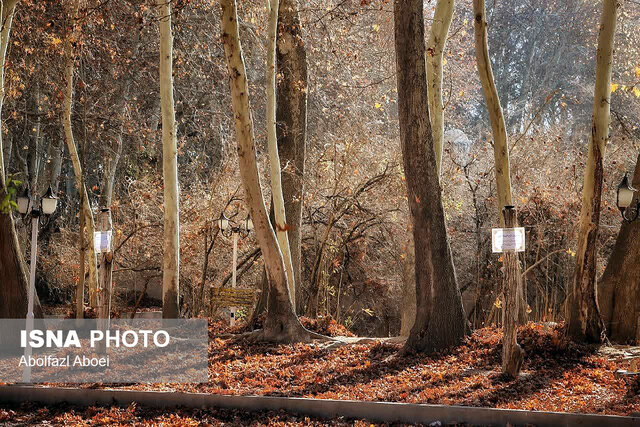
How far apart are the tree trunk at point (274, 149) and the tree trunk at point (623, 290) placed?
497 cm

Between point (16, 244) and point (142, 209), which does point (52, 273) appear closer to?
point (142, 209)

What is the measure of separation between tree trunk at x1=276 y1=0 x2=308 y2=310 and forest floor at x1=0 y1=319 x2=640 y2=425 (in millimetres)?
2939

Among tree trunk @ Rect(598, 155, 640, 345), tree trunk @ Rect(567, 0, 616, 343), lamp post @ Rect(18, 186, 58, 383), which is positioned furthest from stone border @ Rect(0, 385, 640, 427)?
tree trunk @ Rect(598, 155, 640, 345)

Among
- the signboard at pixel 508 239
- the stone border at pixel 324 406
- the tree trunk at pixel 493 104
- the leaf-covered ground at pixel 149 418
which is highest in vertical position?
the tree trunk at pixel 493 104

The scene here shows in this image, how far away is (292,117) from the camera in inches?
601

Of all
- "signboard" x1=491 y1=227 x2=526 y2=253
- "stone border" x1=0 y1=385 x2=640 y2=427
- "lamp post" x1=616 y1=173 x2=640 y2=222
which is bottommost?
"stone border" x1=0 y1=385 x2=640 y2=427

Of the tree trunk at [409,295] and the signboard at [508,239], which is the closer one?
the signboard at [508,239]

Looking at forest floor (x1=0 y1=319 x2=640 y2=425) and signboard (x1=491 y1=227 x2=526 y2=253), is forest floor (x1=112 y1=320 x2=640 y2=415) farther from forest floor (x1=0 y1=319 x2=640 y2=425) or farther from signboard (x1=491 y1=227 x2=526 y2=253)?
signboard (x1=491 y1=227 x2=526 y2=253)

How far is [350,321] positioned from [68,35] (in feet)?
35.9

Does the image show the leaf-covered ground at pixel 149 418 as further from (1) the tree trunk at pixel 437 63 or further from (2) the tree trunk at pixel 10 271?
(1) the tree trunk at pixel 437 63

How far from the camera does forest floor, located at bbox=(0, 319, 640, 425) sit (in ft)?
27.1

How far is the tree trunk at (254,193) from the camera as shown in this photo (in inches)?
481

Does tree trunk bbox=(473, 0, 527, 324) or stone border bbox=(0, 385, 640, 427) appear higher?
tree trunk bbox=(473, 0, 527, 324)

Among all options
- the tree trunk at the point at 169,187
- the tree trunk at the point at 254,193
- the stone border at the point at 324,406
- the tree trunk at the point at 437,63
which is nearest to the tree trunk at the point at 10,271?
the tree trunk at the point at 169,187
